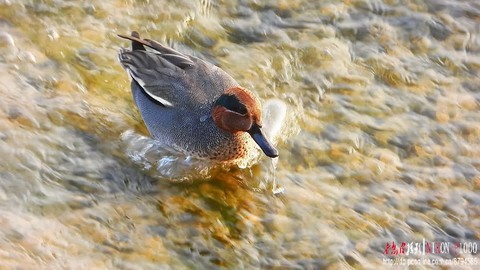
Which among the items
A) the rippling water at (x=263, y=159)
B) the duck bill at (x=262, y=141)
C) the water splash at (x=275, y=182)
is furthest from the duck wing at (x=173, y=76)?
the water splash at (x=275, y=182)

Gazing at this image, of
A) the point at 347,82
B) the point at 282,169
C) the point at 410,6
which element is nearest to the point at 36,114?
the point at 282,169

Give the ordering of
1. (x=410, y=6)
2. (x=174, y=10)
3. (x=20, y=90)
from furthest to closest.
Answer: (x=410, y=6) < (x=174, y=10) < (x=20, y=90)

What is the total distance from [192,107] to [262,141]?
0.63 metres

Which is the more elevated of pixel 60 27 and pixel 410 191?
pixel 60 27

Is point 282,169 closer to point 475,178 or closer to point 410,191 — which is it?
point 410,191

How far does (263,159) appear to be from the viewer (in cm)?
502

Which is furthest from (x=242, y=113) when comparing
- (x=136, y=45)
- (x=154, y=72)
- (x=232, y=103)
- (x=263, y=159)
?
(x=136, y=45)

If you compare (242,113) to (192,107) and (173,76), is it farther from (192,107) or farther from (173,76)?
(173,76)

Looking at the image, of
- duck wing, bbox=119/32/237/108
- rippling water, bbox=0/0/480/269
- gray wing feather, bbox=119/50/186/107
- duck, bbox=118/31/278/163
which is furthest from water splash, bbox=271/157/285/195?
gray wing feather, bbox=119/50/186/107

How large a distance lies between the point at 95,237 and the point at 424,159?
2322 mm

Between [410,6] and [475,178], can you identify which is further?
[410,6]

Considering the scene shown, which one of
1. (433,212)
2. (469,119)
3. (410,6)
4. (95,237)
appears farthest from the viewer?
(410,6)

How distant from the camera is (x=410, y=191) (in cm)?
482

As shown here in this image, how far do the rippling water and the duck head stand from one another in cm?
28
